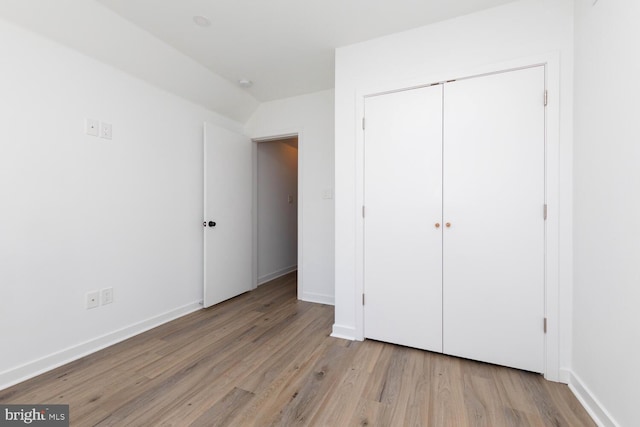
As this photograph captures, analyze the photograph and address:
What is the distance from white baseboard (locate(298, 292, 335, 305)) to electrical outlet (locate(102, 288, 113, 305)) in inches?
73.0

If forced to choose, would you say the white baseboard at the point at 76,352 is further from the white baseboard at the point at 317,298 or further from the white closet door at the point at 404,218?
the white closet door at the point at 404,218

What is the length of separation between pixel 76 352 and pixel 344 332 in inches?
Result: 78.1

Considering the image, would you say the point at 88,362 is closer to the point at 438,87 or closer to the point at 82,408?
the point at 82,408

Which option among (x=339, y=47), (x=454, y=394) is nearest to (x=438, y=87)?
(x=339, y=47)

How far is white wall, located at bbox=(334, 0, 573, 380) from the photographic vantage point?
66.8 inches

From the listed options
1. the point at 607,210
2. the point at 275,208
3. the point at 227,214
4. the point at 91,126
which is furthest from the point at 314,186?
the point at 607,210

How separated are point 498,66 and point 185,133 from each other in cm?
278

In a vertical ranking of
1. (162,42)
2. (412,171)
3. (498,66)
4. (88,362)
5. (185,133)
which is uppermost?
(162,42)

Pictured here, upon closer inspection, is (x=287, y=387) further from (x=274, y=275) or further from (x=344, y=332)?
(x=274, y=275)

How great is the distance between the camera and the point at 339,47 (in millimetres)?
2344

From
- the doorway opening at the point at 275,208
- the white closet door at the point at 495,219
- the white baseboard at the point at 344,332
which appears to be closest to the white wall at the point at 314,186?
the doorway opening at the point at 275,208

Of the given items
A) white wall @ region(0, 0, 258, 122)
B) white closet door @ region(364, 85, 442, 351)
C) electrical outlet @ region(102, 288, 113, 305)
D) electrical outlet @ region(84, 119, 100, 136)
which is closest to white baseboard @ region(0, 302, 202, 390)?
electrical outlet @ region(102, 288, 113, 305)

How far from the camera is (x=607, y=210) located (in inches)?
52.7

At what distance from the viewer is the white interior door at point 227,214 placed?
118 inches
